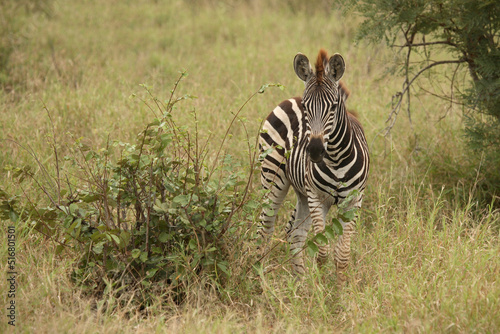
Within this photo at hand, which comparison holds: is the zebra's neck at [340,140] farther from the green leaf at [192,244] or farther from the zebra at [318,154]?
the green leaf at [192,244]

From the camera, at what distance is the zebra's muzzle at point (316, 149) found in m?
3.58

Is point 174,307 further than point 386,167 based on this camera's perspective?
No

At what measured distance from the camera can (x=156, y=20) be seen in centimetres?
1107

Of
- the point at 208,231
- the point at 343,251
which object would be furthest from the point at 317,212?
the point at 208,231

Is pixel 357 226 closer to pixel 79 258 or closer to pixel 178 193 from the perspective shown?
pixel 178 193

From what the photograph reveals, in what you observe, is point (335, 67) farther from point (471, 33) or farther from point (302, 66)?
point (471, 33)

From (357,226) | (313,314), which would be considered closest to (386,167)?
(357,226)

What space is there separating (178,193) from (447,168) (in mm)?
3241

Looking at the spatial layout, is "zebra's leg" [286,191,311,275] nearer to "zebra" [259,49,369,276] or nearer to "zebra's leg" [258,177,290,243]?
"zebra" [259,49,369,276]

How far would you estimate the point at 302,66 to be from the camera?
4.06m

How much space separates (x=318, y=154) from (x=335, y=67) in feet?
2.63

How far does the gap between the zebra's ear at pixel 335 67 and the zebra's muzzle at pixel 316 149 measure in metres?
0.63

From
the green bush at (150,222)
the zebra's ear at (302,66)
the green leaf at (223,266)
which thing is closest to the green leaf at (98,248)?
the green bush at (150,222)

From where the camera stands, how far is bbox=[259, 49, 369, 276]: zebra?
3.78 metres
